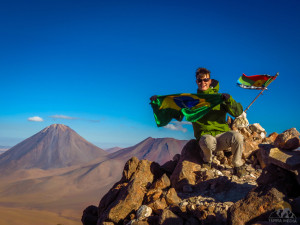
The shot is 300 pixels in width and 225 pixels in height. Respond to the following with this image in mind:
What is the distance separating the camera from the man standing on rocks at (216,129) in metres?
5.80

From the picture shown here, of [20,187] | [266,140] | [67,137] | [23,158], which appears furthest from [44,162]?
[266,140]

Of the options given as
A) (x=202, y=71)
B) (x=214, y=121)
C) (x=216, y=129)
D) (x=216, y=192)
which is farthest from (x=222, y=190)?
(x=202, y=71)

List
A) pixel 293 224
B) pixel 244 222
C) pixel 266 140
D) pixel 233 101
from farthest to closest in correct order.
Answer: pixel 266 140 < pixel 233 101 < pixel 244 222 < pixel 293 224

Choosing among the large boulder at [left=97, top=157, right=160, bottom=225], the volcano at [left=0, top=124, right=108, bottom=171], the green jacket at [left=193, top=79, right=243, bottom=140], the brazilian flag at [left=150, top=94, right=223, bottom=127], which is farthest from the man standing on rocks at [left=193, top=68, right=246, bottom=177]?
the volcano at [left=0, top=124, right=108, bottom=171]

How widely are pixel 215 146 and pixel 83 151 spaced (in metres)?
153

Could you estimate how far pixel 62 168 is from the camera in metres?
128

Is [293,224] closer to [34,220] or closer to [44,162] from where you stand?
[34,220]

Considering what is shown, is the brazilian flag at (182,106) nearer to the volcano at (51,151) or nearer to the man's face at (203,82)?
the man's face at (203,82)

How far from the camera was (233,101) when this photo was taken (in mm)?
5891

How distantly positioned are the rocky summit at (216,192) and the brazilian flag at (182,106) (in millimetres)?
1051

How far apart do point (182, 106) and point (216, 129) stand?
140 cm

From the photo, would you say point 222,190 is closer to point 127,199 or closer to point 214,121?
point 214,121

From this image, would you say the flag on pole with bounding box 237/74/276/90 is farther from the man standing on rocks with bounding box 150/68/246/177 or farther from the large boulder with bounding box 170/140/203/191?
the large boulder with bounding box 170/140/203/191

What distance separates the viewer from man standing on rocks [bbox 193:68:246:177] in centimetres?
580
